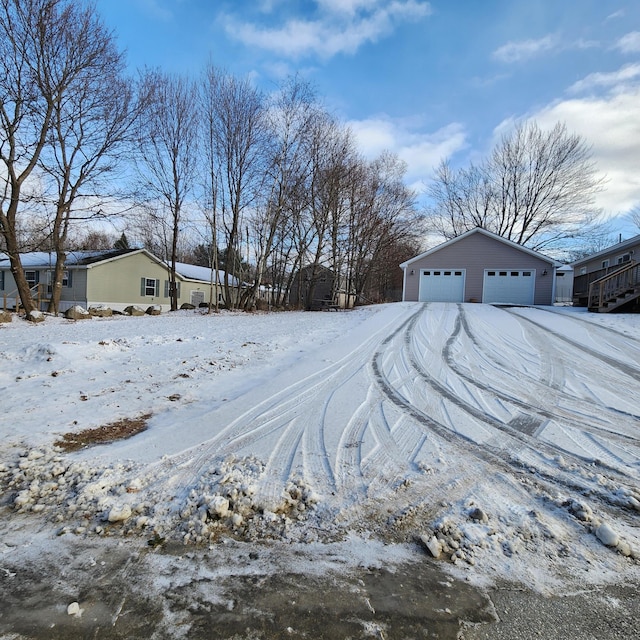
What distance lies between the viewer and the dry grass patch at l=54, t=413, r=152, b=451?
11.1 ft

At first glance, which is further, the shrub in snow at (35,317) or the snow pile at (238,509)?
the shrub in snow at (35,317)

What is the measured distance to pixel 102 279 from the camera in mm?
23906

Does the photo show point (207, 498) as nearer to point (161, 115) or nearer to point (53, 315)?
point (53, 315)

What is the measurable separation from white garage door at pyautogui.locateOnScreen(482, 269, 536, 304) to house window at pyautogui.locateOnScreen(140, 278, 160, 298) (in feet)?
73.7

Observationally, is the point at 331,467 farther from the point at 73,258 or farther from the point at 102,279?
Answer: the point at 73,258

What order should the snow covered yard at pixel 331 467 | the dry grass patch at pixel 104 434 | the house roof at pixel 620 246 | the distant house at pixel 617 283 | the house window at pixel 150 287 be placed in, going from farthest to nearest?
the house window at pixel 150 287
the house roof at pixel 620 246
the distant house at pixel 617 283
the dry grass patch at pixel 104 434
the snow covered yard at pixel 331 467

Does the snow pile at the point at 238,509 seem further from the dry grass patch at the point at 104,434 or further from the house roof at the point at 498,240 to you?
the house roof at the point at 498,240

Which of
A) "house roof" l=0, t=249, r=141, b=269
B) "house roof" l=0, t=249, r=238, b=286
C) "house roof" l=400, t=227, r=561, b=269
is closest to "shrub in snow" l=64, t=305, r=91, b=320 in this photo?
"house roof" l=0, t=249, r=238, b=286

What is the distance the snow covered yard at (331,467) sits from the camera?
6.81 feet

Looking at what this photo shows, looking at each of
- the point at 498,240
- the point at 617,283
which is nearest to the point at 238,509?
the point at 617,283

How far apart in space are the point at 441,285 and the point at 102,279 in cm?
2119

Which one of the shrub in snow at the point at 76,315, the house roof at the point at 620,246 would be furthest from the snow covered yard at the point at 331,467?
the house roof at the point at 620,246

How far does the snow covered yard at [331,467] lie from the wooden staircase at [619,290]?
32.2 ft

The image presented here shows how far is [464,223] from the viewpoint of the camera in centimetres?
3444
